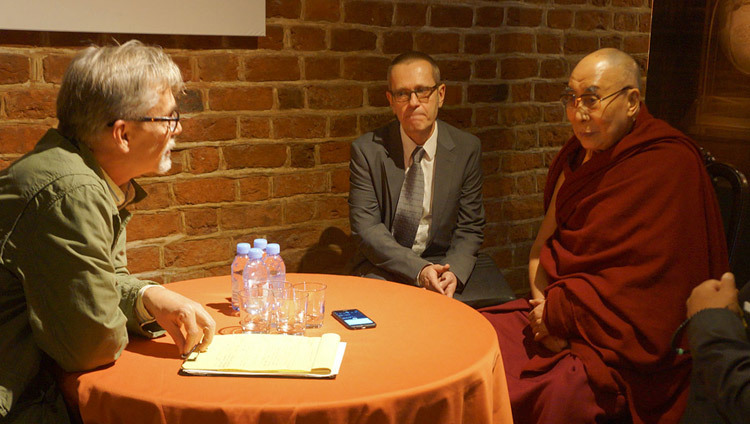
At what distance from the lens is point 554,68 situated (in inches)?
140

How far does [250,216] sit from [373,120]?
69cm

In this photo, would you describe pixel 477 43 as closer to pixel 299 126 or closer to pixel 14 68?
pixel 299 126

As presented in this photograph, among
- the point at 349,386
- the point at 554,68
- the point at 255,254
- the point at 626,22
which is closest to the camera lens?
the point at 349,386

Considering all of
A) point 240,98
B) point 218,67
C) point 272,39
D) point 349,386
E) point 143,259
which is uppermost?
point 272,39

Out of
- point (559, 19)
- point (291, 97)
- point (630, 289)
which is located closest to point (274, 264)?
point (630, 289)

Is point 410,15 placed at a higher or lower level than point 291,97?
higher

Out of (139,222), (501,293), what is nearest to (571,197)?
(501,293)

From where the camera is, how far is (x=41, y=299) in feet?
4.56

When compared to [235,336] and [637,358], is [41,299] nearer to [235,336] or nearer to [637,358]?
[235,336]

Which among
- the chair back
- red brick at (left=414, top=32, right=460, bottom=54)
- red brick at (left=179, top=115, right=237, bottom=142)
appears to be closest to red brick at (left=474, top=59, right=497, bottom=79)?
red brick at (left=414, top=32, right=460, bottom=54)

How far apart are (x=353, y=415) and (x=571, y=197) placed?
4.15ft

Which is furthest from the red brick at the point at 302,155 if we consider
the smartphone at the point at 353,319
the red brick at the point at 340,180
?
the smartphone at the point at 353,319

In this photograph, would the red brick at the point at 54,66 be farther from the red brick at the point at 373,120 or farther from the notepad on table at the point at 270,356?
the notepad on table at the point at 270,356

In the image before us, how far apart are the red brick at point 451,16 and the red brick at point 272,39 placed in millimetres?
745
